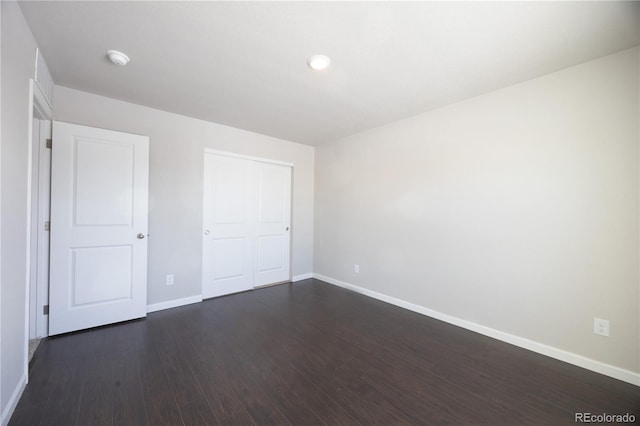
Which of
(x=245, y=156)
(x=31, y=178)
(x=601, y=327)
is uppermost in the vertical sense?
(x=245, y=156)

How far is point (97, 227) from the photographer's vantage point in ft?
8.86

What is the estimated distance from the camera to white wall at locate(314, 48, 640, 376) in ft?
6.51

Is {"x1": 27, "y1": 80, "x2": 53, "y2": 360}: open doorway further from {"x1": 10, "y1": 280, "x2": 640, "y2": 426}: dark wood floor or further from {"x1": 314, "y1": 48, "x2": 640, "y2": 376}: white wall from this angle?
{"x1": 314, "y1": 48, "x2": 640, "y2": 376}: white wall

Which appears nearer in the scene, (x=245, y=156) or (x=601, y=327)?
(x=601, y=327)

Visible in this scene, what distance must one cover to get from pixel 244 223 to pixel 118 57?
8.07 feet

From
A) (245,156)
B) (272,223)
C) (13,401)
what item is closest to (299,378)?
(13,401)

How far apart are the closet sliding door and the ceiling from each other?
4.05 ft

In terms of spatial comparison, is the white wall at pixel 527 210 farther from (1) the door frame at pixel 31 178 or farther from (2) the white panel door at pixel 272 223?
(1) the door frame at pixel 31 178

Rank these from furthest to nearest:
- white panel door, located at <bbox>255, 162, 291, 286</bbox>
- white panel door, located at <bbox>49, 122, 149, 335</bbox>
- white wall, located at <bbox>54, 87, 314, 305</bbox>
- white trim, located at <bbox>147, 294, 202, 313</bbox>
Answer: white panel door, located at <bbox>255, 162, 291, 286</bbox> → white trim, located at <bbox>147, 294, 202, 313</bbox> → white wall, located at <bbox>54, 87, 314, 305</bbox> → white panel door, located at <bbox>49, 122, 149, 335</bbox>

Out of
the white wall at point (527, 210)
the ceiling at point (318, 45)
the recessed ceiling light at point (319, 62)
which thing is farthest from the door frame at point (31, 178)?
the white wall at point (527, 210)

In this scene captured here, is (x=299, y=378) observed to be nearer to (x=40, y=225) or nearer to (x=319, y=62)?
(x=319, y=62)

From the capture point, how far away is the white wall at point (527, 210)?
6.51 ft

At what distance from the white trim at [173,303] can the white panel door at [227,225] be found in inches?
5.4

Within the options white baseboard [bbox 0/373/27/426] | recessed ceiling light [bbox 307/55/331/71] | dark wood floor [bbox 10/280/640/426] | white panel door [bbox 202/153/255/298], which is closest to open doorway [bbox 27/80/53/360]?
dark wood floor [bbox 10/280/640/426]
